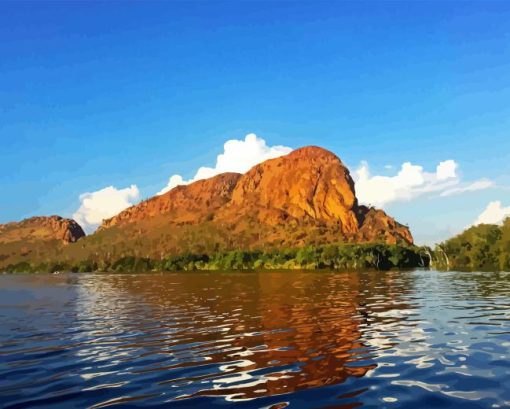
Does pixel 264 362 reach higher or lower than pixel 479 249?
lower

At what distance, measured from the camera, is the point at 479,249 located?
171m

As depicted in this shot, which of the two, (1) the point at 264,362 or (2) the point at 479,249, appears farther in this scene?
(2) the point at 479,249

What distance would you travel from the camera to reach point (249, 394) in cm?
1548

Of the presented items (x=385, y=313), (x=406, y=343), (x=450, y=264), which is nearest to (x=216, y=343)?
(x=406, y=343)

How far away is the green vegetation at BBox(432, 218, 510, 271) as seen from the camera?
516ft

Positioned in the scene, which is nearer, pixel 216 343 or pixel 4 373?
pixel 4 373

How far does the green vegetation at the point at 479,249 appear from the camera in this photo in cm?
15714

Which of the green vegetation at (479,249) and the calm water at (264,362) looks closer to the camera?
the calm water at (264,362)

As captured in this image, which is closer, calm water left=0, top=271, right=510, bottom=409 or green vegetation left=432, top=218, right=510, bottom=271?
calm water left=0, top=271, right=510, bottom=409

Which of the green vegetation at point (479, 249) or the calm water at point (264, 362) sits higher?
the green vegetation at point (479, 249)

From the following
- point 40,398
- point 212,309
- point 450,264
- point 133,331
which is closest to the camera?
point 40,398

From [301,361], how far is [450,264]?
187 m

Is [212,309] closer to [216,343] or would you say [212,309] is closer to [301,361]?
[216,343]

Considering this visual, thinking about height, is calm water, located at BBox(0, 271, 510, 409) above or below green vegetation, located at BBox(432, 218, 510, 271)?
below
